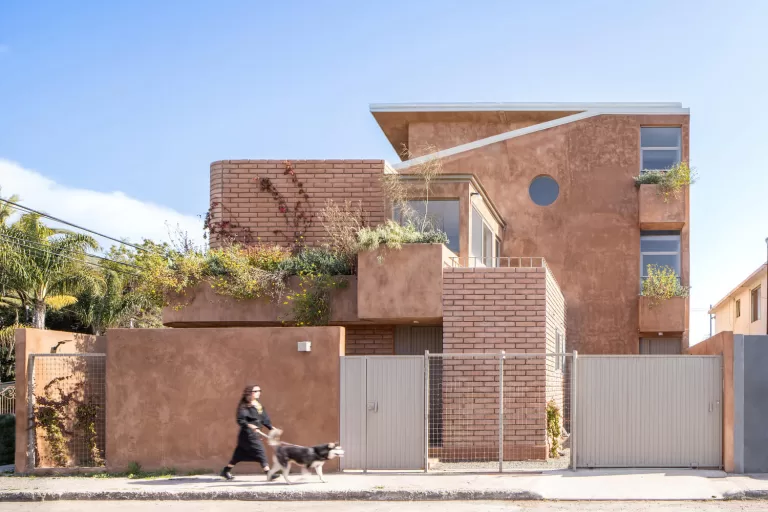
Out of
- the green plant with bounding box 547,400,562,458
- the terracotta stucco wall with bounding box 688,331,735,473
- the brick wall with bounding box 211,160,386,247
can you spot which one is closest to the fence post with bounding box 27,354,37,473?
the brick wall with bounding box 211,160,386,247

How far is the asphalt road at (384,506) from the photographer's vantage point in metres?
11.9

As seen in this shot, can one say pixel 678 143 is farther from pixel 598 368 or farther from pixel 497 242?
pixel 598 368

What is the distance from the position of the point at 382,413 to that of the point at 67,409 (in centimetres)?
546

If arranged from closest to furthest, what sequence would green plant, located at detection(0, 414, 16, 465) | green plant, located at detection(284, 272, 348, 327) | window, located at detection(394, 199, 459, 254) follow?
1. green plant, located at detection(0, 414, 16, 465)
2. green plant, located at detection(284, 272, 348, 327)
3. window, located at detection(394, 199, 459, 254)

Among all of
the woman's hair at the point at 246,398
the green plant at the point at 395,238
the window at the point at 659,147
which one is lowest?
the woman's hair at the point at 246,398

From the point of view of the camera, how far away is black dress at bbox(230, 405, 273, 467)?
14141 mm

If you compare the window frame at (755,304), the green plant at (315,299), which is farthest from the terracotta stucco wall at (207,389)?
the window frame at (755,304)

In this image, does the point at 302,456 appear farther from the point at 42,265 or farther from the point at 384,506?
the point at 42,265

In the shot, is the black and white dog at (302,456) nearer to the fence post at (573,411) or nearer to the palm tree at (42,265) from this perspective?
the fence post at (573,411)

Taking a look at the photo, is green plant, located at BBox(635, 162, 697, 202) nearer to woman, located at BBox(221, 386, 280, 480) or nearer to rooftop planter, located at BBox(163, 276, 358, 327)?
rooftop planter, located at BBox(163, 276, 358, 327)

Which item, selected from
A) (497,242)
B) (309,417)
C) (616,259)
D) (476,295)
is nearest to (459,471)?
(309,417)

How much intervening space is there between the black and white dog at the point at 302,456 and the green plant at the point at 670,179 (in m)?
13.8

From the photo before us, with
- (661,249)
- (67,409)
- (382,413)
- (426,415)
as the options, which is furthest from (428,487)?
(661,249)

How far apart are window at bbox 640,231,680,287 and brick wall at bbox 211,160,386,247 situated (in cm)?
867
